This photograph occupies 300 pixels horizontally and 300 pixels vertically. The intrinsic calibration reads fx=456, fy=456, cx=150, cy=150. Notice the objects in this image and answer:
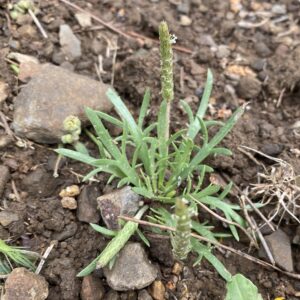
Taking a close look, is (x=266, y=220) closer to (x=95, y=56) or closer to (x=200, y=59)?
(x=200, y=59)

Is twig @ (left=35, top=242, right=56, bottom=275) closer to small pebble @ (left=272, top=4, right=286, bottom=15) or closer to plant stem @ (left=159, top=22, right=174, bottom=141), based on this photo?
plant stem @ (left=159, top=22, right=174, bottom=141)

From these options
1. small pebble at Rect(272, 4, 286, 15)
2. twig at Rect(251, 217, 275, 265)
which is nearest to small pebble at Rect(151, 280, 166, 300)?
twig at Rect(251, 217, 275, 265)

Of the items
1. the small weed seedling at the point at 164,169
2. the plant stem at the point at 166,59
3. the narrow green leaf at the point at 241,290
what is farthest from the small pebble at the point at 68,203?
the narrow green leaf at the point at 241,290

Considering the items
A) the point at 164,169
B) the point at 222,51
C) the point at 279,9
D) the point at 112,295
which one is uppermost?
the point at 279,9

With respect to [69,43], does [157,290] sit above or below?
below

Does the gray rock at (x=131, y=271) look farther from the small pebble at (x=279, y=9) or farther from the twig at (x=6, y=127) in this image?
the small pebble at (x=279, y=9)

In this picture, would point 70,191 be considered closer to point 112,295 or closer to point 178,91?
point 112,295

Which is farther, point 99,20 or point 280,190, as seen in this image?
point 99,20

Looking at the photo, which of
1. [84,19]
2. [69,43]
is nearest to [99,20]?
[84,19]

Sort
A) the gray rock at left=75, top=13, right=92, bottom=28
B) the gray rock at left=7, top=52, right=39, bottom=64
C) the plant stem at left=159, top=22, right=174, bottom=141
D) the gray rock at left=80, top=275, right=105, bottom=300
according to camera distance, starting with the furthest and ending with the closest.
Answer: the gray rock at left=75, top=13, right=92, bottom=28 < the gray rock at left=7, top=52, right=39, bottom=64 < the gray rock at left=80, top=275, right=105, bottom=300 < the plant stem at left=159, top=22, right=174, bottom=141
